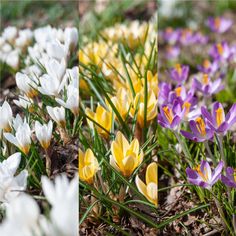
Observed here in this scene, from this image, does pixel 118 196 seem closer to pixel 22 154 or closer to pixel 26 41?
pixel 22 154

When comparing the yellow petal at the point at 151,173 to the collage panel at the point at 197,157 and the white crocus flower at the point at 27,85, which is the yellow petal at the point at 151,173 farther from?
the white crocus flower at the point at 27,85

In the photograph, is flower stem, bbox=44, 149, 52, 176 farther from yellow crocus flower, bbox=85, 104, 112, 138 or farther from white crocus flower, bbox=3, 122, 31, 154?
yellow crocus flower, bbox=85, 104, 112, 138

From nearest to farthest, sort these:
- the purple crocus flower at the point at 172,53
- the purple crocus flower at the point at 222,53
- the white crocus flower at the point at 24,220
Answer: the white crocus flower at the point at 24,220 < the purple crocus flower at the point at 222,53 < the purple crocus flower at the point at 172,53

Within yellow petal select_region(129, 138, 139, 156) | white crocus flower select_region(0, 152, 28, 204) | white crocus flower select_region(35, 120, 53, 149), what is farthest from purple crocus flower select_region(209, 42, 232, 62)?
white crocus flower select_region(0, 152, 28, 204)

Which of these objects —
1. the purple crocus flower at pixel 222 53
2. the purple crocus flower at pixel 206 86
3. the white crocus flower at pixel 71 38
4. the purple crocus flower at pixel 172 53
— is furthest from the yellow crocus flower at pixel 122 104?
the purple crocus flower at pixel 172 53

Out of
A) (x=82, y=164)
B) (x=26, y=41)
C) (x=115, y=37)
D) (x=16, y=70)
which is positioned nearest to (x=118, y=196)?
(x=82, y=164)

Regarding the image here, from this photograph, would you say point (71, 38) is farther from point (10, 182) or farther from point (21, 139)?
point (10, 182)

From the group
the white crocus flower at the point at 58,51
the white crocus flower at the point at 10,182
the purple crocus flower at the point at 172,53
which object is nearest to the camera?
the white crocus flower at the point at 10,182
